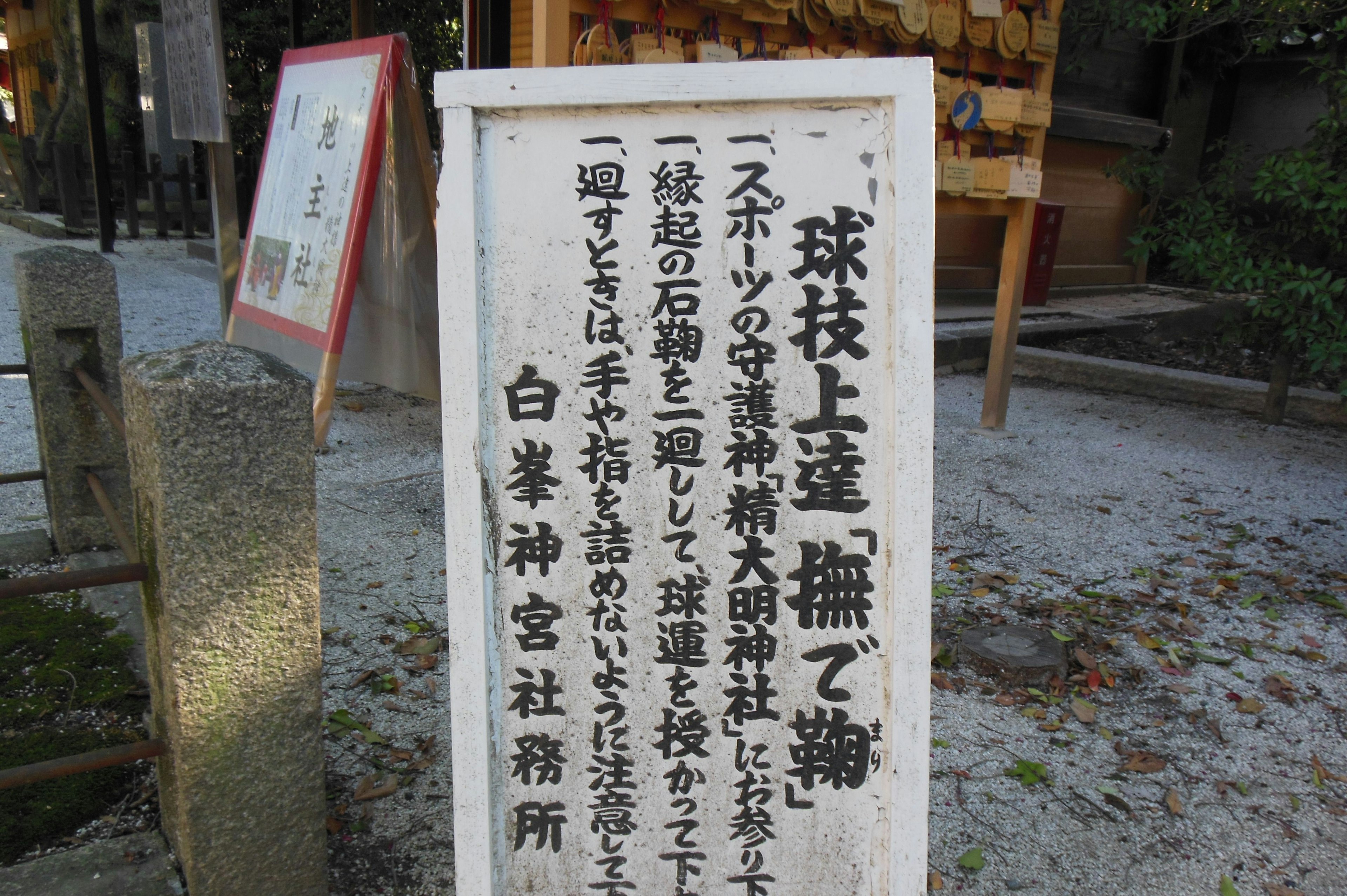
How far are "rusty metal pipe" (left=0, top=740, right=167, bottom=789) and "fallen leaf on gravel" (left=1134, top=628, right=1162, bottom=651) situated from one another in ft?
10.6

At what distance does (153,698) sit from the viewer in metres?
2.04

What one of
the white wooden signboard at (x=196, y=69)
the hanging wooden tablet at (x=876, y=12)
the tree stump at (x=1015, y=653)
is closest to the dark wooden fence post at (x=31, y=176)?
the white wooden signboard at (x=196, y=69)

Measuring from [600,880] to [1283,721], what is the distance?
7.99 ft

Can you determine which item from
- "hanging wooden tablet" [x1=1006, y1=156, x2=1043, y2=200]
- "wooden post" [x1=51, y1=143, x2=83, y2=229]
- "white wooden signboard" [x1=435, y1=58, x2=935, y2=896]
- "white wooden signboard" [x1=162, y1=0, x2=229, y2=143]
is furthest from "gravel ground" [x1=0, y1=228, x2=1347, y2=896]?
"wooden post" [x1=51, y1=143, x2=83, y2=229]

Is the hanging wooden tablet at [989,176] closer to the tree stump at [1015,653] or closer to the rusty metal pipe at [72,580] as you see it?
the tree stump at [1015,653]

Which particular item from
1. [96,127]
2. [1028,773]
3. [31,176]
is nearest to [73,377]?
[1028,773]

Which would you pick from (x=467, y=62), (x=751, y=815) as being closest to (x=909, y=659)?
(x=751, y=815)

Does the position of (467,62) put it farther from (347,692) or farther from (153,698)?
(153,698)

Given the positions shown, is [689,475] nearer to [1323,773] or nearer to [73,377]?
[1323,773]

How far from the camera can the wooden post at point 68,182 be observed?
10523mm

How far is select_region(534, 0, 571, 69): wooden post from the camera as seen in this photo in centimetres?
345

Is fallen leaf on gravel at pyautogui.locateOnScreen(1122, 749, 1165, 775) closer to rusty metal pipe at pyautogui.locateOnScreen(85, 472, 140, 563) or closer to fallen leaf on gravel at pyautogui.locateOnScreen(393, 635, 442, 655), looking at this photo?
fallen leaf on gravel at pyautogui.locateOnScreen(393, 635, 442, 655)

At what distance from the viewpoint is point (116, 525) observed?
225cm

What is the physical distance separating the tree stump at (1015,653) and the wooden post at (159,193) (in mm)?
11675
